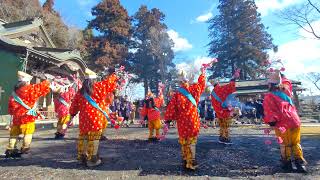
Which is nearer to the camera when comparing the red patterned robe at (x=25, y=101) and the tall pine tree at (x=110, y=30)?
the red patterned robe at (x=25, y=101)

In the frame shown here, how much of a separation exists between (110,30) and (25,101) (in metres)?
31.0

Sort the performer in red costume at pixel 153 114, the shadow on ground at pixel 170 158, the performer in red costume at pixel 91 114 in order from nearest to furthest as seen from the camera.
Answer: the shadow on ground at pixel 170 158, the performer in red costume at pixel 91 114, the performer in red costume at pixel 153 114

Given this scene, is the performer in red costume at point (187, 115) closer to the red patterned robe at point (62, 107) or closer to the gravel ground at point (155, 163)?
the gravel ground at point (155, 163)

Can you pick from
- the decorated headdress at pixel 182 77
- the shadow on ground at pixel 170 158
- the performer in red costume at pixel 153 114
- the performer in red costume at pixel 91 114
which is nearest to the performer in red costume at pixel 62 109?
the shadow on ground at pixel 170 158

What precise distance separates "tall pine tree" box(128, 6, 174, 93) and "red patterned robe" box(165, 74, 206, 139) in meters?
31.8

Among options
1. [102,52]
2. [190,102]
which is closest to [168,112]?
[190,102]

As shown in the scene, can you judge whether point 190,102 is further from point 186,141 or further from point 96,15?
point 96,15

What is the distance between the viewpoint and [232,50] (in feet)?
147

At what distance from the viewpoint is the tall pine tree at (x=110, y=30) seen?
123ft

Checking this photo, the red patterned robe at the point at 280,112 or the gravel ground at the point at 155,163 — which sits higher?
the red patterned robe at the point at 280,112

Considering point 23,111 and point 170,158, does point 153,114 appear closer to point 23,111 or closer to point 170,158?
point 170,158

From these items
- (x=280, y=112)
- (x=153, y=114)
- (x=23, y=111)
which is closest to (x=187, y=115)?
(x=280, y=112)

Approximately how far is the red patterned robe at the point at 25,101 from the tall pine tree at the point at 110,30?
29.1 metres

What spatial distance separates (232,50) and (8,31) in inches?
1197
